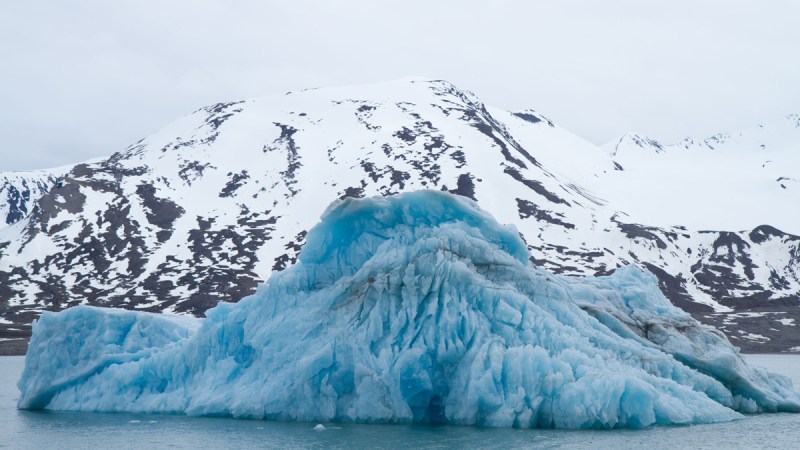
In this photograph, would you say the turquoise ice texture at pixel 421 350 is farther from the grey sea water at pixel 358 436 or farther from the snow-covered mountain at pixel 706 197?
the snow-covered mountain at pixel 706 197

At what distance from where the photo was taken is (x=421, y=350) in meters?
22.8

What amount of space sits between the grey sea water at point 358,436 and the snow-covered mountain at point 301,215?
65.9m

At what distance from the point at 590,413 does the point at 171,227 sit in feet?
341

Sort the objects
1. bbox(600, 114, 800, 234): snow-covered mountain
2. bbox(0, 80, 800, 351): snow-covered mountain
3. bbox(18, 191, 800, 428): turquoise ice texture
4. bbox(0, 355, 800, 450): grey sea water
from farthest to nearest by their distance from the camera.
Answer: bbox(600, 114, 800, 234): snow-covered mountain → bbox(0, 80, 800, 351): snow-covered mountain → bbox(18, 191, 800, 428): turquoise ice texture → bbox(0, 355, 800, 450): grey sea water

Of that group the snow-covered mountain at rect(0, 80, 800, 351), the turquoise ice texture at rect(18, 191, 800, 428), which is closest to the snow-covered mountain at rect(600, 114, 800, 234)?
the snow-covered mountain at rect(0, 80, 800, 351)

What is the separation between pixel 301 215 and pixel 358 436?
10057 cm

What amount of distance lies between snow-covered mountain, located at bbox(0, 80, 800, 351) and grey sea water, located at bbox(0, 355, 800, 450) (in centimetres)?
6594

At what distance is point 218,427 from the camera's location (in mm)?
23266

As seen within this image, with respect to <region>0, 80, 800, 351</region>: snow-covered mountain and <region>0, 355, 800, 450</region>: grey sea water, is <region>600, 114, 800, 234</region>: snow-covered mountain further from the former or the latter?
<region>0, 355, 800, 450</region>: grey sea water

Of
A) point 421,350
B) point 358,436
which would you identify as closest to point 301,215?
point 421,350

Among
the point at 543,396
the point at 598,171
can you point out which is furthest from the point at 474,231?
the point at 598,171

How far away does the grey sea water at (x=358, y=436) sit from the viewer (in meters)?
20.0

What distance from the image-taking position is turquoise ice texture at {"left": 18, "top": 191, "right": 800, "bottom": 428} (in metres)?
22.0

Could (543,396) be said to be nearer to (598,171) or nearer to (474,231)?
(474,231)
